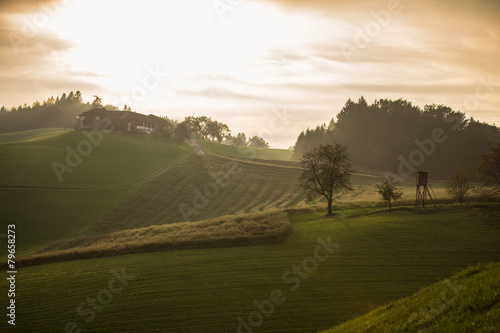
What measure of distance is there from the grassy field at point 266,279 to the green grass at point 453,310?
18.1ft

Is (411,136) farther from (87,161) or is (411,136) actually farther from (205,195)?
(87,161)

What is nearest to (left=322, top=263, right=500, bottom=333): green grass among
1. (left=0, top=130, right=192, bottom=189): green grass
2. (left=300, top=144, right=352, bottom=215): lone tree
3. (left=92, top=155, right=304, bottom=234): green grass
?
(left=300, top=144, right=352, bottom=215): lone tree

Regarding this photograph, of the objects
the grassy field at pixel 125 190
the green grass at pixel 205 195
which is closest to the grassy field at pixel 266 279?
the grassy field at pixel 125 190

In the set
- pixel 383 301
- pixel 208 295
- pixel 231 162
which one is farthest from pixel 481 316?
pixel 231 162

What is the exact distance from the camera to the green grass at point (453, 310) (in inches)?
449

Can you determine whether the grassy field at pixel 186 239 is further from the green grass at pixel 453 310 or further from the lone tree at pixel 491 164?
the lone tree at pixel 491 164

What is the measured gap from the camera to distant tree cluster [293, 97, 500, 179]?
9525cm

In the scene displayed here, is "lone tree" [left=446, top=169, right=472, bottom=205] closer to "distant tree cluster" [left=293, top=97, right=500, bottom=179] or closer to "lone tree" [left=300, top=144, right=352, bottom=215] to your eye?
"lone tree" [left=300, top=144, right=352, bottom=215]

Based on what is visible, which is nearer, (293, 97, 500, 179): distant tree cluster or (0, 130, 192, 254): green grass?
(0, 130, 192, 254): green grass

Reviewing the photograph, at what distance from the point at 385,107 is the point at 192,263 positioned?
107 meters

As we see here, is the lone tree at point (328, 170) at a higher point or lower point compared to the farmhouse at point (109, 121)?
lower

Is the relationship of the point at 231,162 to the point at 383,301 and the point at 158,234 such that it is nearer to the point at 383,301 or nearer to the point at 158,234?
the point at 158,234

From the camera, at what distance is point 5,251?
47188 millimetres

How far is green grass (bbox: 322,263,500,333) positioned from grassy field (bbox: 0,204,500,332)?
18.1ft
